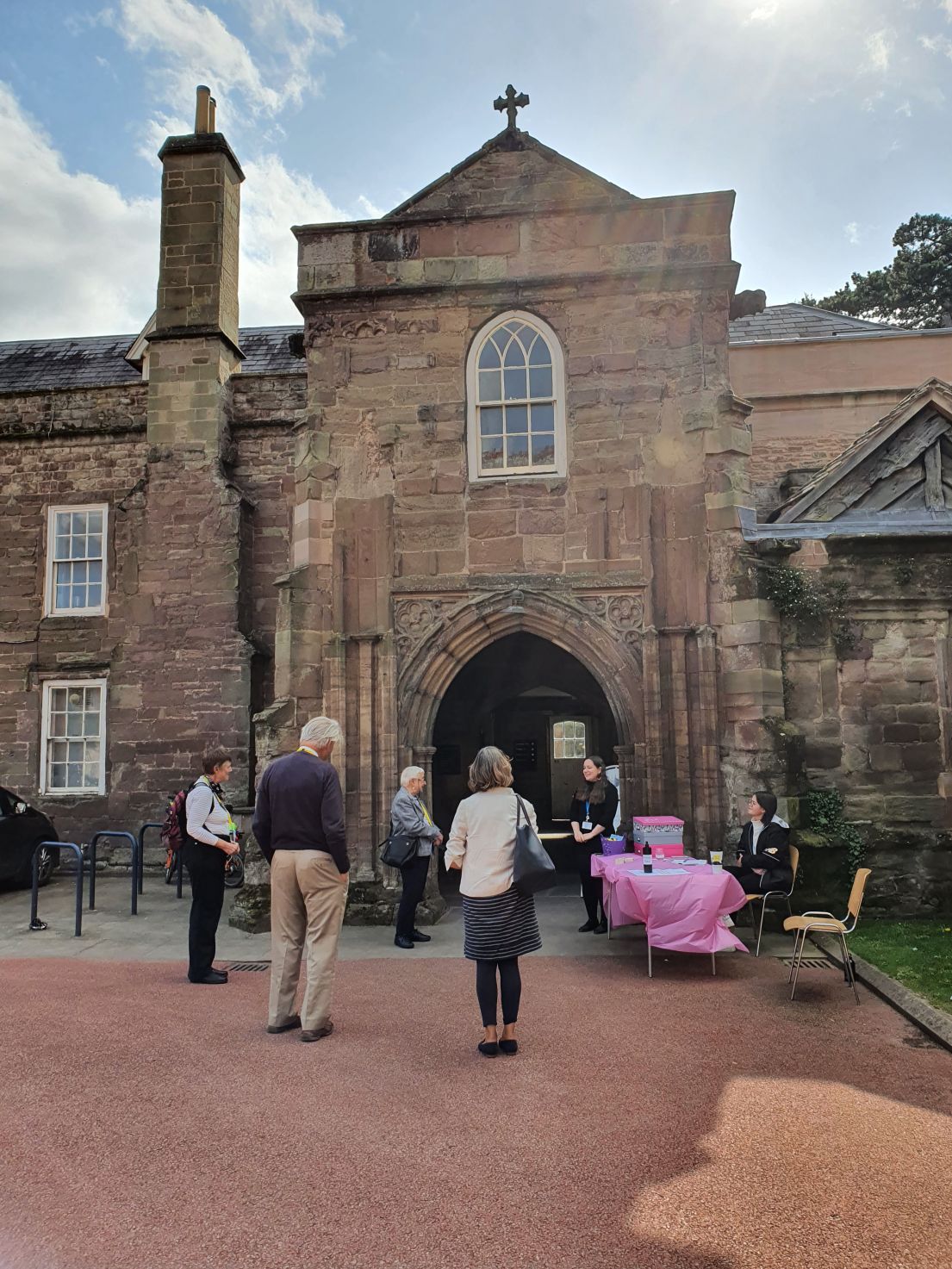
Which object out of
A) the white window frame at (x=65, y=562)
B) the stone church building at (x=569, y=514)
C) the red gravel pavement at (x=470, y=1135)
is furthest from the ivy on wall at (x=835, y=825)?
the white window frame at (x=65, y=562)

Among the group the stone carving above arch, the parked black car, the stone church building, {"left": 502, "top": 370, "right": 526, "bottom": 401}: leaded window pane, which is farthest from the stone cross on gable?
the parked black car

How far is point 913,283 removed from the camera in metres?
33.7

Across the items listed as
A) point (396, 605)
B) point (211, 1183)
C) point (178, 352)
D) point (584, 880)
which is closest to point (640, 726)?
point (584, 880)

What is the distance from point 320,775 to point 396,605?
4535 millimetres

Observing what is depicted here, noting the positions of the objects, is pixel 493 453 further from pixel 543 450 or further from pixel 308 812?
pixel 308 812

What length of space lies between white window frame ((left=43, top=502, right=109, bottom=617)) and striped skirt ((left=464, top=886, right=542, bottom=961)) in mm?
11628

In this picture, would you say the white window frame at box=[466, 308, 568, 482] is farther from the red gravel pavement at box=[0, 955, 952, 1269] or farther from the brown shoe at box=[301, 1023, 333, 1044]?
the brown shoe at box=[301, 1023, 333, 1044]

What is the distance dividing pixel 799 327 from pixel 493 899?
19.2 meters

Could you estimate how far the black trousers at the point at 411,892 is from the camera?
28.1 feet

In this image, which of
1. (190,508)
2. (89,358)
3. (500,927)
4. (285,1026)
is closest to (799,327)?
(190,508)

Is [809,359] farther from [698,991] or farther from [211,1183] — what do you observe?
[211,1183]

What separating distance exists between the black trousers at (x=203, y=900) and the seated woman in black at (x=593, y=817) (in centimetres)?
340

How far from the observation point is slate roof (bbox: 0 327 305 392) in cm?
1908

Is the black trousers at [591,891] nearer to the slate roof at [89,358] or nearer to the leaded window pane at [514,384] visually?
the leaded window pane at [514,384]
